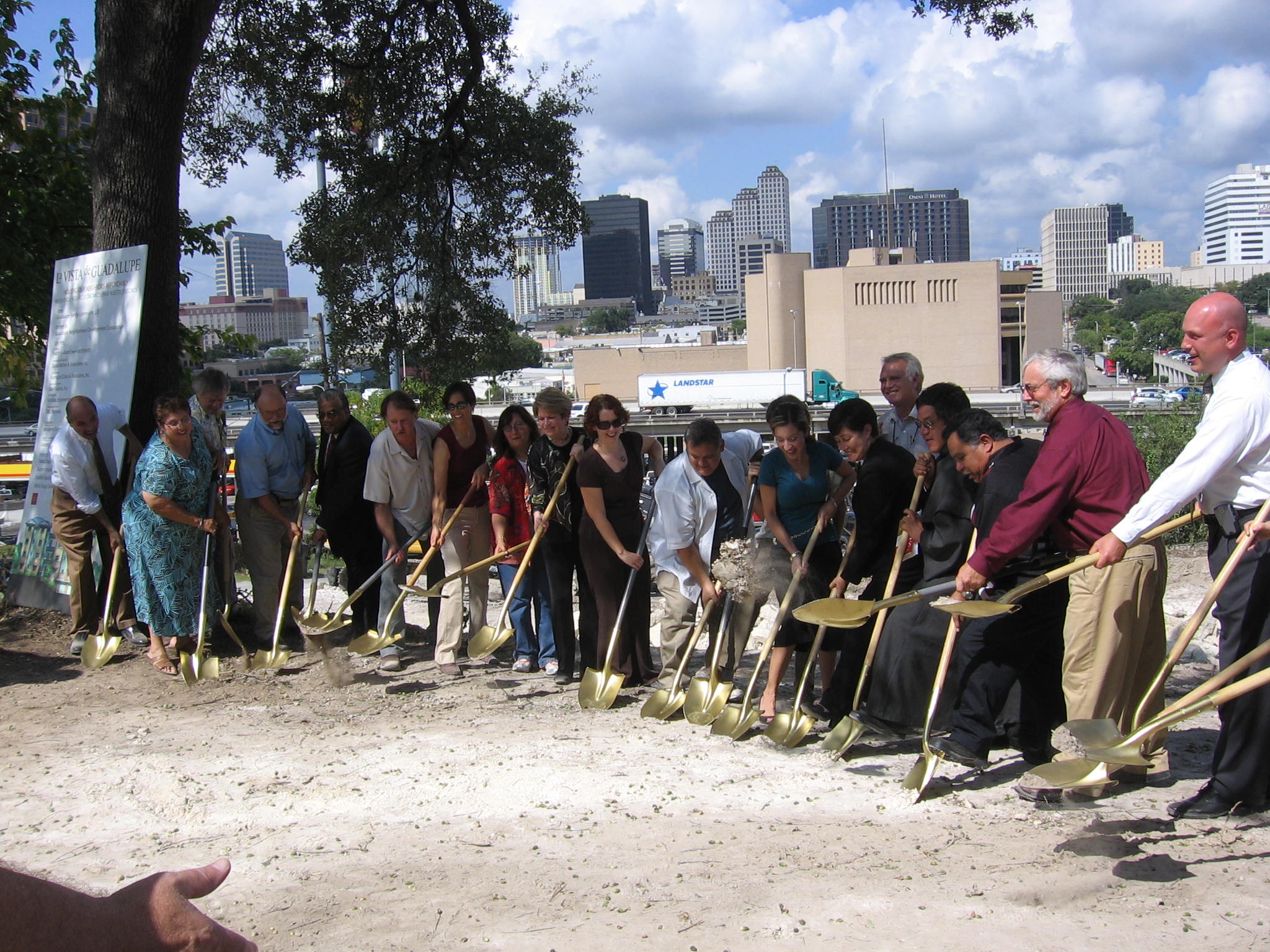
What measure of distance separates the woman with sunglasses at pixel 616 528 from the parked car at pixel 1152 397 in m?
46.3

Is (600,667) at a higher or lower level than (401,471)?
lower

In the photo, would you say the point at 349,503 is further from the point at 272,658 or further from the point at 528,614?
the point at 528,614

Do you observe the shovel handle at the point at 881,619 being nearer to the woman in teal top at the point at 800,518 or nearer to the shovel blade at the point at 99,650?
the woman in teal top at the point at 800,518

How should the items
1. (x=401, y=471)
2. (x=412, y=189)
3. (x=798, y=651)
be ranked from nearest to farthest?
(x=798, y=651)
(x=401, y=471)
(x=412, y=189)

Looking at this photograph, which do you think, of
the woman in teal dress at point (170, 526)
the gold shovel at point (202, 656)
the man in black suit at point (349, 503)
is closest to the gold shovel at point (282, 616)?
the man in black suit at point (349, 503)

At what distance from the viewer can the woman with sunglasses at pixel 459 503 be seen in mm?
6574

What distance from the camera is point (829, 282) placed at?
259 feet

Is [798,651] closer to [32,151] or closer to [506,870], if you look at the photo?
[506,870]

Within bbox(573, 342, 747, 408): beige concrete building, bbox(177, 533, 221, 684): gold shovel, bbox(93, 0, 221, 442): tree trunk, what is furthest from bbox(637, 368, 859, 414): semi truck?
bbox(177, 533, 221, 684): gold shovel

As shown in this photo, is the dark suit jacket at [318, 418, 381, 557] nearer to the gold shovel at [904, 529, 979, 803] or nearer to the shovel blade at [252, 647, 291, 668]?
the shovel blade at [252, 647, 291, 668]

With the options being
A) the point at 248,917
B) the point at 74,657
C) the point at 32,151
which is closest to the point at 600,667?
the point at 248,917

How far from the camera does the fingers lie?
1926 mm

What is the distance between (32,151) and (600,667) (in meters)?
7.44

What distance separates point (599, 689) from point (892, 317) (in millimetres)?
74767
